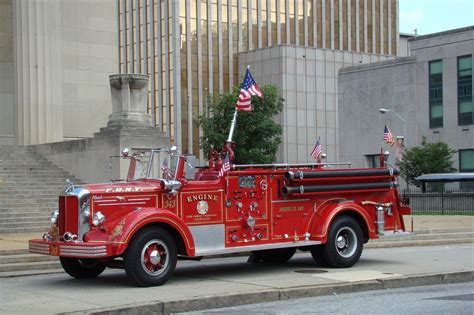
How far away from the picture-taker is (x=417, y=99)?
67.1 m

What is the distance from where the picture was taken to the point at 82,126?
27.9 meters

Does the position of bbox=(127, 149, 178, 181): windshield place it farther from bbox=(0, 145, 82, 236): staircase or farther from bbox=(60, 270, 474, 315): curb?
bbox=(0, 145, 82, 236): staircase

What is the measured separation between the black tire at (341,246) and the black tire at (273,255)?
3.04 ft

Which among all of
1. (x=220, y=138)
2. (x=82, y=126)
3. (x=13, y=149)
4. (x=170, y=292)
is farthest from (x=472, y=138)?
(x=170, y=292)

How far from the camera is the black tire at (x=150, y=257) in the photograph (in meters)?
11.1

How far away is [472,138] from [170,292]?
5596 centimetres

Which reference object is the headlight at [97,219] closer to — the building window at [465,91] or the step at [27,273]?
the step at [27,273]

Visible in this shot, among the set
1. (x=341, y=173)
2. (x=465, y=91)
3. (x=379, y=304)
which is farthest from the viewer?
(x=465, y=91)

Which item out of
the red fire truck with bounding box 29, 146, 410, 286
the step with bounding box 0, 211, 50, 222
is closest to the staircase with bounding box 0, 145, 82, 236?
the step with bounding box 0, 211, 50, 222

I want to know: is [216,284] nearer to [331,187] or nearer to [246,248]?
[246,248]

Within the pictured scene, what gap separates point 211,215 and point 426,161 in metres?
47.1

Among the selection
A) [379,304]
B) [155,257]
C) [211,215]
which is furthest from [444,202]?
[155,257]

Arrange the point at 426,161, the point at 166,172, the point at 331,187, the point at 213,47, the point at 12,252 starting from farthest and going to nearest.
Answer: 1. the point at 213,47
2. the point at 426,161
3. the point at 12,252
4. the point at 331,187
5. the point at 166,172

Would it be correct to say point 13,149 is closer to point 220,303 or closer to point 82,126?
point 82,126
